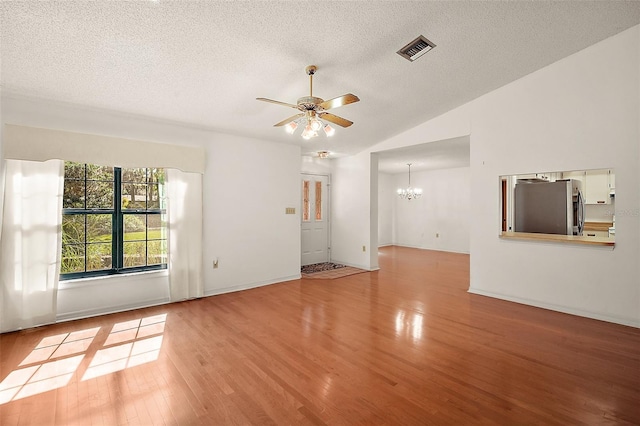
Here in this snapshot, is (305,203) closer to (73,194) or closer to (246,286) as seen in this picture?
(246,286)

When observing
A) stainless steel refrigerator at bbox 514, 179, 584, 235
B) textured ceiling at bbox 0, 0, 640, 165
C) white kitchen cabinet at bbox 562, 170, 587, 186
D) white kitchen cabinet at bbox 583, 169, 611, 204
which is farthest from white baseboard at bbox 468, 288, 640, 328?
textured ceiling at bbox 0, 0, 640, 165

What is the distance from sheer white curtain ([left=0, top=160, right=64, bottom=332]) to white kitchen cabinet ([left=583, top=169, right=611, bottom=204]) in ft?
21.5

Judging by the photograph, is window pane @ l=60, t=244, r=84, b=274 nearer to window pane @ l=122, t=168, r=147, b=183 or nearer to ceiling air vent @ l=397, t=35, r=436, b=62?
window pane @ l=122, t=168, r=147, b=183

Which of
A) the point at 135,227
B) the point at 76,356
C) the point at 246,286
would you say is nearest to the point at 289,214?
the point at 246,286

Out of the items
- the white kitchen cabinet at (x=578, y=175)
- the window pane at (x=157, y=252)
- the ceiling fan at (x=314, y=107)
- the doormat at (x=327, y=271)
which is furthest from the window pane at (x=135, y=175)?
the white kitchen cabinet at (x=578, y=175)

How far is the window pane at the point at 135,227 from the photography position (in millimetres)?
4199

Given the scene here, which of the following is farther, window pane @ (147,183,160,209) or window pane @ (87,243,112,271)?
window pane @ (147,183,160,209)

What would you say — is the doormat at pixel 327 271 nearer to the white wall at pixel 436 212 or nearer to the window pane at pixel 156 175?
the window pane at pixel 156 175

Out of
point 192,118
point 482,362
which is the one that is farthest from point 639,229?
point 192,118

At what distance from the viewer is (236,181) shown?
508 cm

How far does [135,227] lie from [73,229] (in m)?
0.68

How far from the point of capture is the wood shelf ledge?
12.1ft

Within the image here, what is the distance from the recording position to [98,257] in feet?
13.2

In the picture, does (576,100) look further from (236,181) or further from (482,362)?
(236,181)
